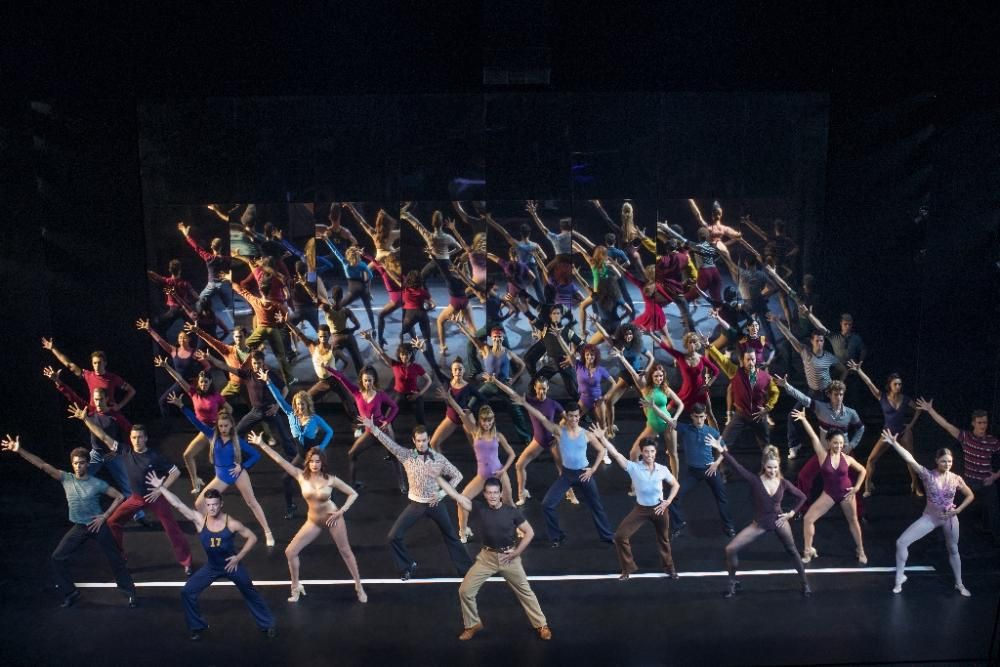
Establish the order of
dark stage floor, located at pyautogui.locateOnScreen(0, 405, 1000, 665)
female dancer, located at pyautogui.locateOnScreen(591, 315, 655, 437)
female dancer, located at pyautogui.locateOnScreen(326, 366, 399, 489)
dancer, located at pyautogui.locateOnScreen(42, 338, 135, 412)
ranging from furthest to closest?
female dancer, located at pyautogui.locateOnScreen(591, 315, 655, 437) < dancer, located at pyautogui.locateOnScreen(42, 338, 135, 412) < female dancer, located at pyautogui.locateOnScreen(326, 366, 399, 489) < dark stage floor, located at pyautogui.locateOnScreen(0, 405, 1000, 665)

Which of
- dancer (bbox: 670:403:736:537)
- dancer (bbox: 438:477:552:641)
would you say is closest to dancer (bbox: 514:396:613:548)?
dancer (bbox: 670:403:736:537)

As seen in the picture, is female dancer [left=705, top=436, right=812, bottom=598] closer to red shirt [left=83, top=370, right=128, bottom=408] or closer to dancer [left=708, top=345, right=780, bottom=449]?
dancer [left=708, top=345, right=780, bottom=449]

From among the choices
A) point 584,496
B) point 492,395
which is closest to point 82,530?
point 584,496

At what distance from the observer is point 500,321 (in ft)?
43.7

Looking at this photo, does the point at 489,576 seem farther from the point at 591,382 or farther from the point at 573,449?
the point at 591,382

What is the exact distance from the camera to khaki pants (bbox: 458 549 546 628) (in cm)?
866

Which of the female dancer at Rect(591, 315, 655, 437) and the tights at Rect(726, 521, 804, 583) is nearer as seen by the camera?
the tights at Rect(726, 521, 804, 583)

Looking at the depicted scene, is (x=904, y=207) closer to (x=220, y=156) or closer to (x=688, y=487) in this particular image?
(x=688, y=487)

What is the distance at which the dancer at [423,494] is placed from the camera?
30.7 feet

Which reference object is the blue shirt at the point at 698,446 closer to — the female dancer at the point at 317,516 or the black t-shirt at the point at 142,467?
the female dancer at the point at 317,516

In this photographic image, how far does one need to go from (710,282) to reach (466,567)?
5.45 meters

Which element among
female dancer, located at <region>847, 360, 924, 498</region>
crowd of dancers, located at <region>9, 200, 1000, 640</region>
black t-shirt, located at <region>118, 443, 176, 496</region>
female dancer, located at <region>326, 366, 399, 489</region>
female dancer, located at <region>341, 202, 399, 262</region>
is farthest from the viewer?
female dancer, located at <region>341, 202, 399, 262</region>

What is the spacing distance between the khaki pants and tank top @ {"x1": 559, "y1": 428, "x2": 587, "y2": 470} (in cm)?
155

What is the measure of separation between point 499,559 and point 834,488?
10.9ft
